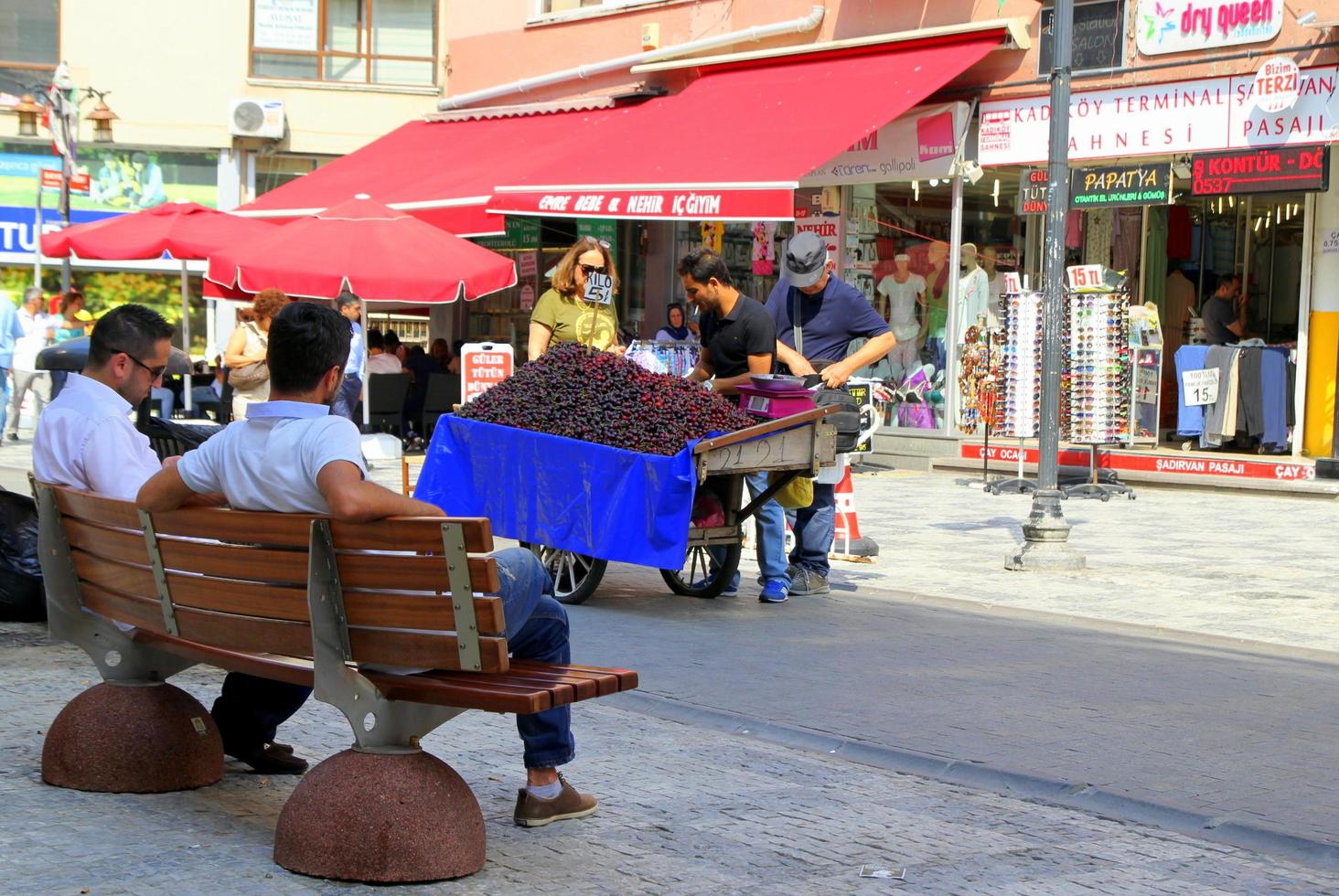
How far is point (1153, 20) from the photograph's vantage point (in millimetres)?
15508

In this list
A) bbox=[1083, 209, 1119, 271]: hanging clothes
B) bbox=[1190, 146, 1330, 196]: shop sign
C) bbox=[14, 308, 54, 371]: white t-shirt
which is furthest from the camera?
bbox=[14, 308, 54, 371]: white t-shirt

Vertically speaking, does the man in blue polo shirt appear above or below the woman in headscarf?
below

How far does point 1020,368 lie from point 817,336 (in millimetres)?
5739

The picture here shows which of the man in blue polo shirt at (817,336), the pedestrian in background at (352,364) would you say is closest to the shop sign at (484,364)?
the pedestrian in background at (352,364)

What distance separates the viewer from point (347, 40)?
28.5 m

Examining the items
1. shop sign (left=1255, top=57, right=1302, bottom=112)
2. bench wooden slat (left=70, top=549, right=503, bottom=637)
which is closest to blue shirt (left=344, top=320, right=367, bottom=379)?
shop sign (left=1255, top=57, right=1302, bottom=112)

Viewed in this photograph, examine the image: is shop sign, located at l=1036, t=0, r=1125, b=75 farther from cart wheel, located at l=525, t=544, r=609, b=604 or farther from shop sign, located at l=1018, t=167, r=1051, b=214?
cart wheel, located at l=525, t=544, r=609, b=604

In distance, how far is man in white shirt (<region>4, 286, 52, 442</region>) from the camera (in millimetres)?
19688

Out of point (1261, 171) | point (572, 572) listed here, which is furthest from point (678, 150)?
point (572, 572)

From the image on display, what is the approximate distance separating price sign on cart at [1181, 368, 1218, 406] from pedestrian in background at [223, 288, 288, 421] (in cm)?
849

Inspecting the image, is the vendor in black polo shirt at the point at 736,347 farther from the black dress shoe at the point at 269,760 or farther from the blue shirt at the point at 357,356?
the blue shirt at the point at 357,356

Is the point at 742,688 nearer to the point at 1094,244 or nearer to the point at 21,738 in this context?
the point at 21,738

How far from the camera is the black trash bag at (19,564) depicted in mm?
7469

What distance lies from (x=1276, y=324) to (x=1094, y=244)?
1927 millimetres
